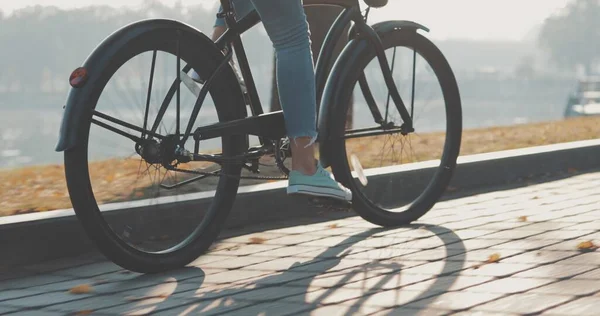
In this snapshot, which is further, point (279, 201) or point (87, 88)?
point (279, 201)

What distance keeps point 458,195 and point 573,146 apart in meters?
2.00

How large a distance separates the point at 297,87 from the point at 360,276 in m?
0.82

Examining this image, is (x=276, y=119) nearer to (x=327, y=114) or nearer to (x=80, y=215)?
(x=327, y=114)

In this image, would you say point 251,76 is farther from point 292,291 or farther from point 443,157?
point 443,157

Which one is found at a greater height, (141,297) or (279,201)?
(279,201)

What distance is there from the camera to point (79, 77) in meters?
3.86

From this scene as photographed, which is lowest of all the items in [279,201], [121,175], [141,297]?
[141,297]

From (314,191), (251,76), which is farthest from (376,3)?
(314,191)

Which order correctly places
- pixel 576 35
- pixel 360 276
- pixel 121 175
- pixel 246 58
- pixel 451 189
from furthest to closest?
pixel 576 35 → pixel 451 189 → pixel 121 175 → pixel 246 58 → pixel 360 276

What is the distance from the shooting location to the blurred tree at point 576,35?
17725 centimetres

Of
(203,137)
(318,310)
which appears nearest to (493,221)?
(203,137)

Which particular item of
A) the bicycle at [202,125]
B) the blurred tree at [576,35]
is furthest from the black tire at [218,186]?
the blurred tree at [576,35]

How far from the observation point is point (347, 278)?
4008mm

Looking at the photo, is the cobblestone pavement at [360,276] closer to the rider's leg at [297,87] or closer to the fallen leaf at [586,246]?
the fallen leaf at [586,246]
